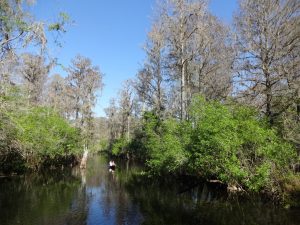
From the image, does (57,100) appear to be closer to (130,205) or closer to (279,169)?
(130,205)

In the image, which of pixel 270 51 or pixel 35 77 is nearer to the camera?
pixel 270 51

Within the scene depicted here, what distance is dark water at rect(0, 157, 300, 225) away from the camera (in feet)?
50.2

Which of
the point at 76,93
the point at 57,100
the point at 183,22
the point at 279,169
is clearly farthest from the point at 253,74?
the point at 57,100

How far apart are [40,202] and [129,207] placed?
5184mm

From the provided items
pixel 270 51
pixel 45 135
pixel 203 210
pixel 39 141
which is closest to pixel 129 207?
pixel 203 210

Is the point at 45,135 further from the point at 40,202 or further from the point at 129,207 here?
the point at 129,207

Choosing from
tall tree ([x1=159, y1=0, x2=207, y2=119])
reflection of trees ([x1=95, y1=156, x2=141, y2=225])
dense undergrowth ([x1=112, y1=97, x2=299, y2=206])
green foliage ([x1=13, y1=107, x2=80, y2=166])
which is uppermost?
tall tree ([x1=159, y1=0, x2=207, y2=119])

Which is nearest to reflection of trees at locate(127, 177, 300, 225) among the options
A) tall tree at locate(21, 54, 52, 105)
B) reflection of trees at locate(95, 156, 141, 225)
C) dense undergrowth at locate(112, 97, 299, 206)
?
reflection of trees at locate(95, 156, 141, 225)

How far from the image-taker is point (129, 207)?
733 inches

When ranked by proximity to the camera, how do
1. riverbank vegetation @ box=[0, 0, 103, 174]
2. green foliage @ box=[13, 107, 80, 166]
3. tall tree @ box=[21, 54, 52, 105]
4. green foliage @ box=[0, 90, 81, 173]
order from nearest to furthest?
riverbank vegetation @ box=[0, 0, 103, 174]
green foliage @ box=[0, 90, 81, 173]
green foliage @ box=[13, 107, 80, 166]
tall tree @ box=[21, 54, 52, 105]

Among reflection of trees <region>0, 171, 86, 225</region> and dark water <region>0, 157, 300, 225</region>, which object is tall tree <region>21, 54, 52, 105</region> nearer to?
reflection of trees <region>0, 171, 86, 225</region>

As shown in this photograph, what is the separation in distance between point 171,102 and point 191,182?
50.1 ft

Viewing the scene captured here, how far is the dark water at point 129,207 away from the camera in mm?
15312

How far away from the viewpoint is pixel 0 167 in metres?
30.2
